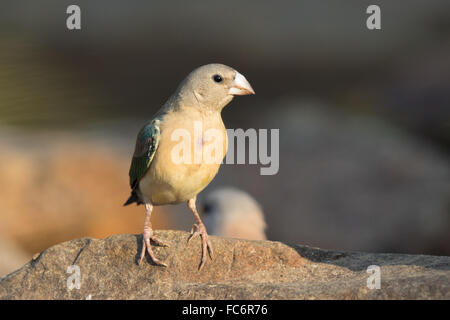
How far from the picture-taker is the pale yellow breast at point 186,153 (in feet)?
9.95

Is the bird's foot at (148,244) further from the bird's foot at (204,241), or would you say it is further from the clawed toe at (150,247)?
the bird's foot at (204,241)

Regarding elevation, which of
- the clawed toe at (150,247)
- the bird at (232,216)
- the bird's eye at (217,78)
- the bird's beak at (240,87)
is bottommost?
the bird at (232,216)

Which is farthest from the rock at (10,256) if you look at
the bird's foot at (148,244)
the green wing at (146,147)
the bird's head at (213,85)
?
the bird's head at (213,85)

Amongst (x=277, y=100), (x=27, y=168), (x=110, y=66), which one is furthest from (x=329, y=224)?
(x=27, y=168)

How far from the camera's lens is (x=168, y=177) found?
3051 mm

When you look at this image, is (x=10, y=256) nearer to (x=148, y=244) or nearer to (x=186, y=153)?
(x=148, y=244)

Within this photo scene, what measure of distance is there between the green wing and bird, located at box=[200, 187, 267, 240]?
181 centimetres

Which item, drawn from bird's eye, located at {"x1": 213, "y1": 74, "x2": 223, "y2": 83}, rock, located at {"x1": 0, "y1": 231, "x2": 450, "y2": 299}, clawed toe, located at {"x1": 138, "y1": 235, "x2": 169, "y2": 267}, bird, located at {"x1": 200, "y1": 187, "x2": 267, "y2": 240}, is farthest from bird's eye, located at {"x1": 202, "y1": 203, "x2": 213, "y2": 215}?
bird's eye, located at {"x1": 213, "y1": 74, "x2": 223, "y2": 83}

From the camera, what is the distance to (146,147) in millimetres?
3139

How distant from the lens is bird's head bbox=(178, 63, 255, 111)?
3.15 metres

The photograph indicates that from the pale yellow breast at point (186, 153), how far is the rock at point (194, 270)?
12.0 inches

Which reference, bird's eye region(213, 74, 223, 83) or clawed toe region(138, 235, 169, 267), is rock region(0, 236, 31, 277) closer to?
clawed toe region(138, 235, 169, 267)

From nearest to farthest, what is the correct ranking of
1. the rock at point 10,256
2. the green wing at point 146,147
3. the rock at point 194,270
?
the rock at point 194,270 < the green wing at point 146,147 < the rock at point 10,256

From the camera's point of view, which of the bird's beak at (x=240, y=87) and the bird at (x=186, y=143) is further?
the bird's beak at (x=240, y=87)
